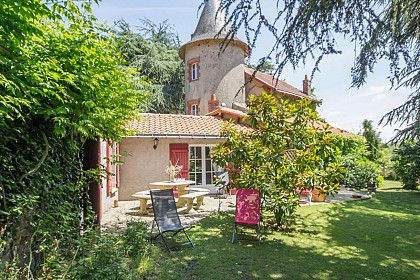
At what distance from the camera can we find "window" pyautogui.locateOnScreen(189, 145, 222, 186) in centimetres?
1391

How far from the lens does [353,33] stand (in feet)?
15.0

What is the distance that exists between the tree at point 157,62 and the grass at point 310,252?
1653cm

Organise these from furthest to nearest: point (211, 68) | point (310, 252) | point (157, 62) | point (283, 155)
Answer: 1. point (157, 62)
2. point (211, 68)
3. point (283, 155)
4. point (310, 252)

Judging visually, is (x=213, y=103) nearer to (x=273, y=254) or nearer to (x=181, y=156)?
(x=181, y=156)

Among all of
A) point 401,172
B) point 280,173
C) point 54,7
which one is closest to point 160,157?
point 280,173

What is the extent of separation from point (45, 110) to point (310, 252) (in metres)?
5.58

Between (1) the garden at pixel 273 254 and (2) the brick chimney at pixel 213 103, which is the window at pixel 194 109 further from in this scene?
(1) the garden at pixel 273 254

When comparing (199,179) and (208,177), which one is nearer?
(199,179)

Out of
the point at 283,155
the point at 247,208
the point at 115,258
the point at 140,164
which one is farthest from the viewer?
the point at 140,164

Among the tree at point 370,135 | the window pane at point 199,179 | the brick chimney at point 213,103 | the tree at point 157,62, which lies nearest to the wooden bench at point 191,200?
the window pane at point 199,179

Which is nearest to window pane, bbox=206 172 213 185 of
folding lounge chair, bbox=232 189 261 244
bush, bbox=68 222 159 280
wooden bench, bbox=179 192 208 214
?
wooden bench, bbox=179 192 208 214

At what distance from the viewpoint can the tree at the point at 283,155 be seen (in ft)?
A: 23.8

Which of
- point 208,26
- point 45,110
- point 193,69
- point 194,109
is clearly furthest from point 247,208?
point 208,26

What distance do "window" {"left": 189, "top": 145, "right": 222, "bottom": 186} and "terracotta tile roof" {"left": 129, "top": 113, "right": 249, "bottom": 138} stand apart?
794 millimetres
